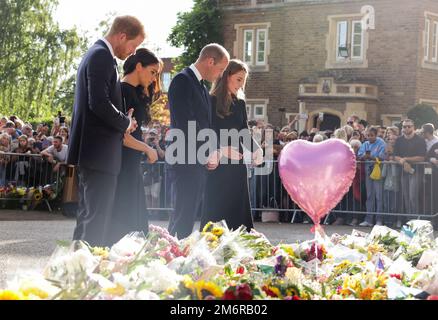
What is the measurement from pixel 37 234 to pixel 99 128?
6.41m

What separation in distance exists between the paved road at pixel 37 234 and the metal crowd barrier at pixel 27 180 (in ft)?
1.96

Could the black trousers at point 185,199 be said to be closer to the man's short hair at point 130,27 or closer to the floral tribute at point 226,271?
the floral tribute at point 226,271

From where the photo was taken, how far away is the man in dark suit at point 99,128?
6027mm

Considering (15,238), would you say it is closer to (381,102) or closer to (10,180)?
(10,180)

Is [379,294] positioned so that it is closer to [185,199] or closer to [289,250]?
[289,250]

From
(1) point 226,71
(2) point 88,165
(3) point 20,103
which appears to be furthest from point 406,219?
(3) point 20,103

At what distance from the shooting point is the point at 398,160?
15031 millimetres

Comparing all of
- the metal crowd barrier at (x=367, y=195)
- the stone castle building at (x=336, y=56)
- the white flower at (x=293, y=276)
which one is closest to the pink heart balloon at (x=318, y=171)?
the white flower at (x=293, y=276)

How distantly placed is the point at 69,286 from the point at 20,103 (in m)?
34.6

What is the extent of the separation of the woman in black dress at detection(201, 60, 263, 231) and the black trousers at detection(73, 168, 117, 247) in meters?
1.85

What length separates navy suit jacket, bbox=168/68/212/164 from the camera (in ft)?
24.2

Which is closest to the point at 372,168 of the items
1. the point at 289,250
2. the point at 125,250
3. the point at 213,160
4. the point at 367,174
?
the point at 367,174

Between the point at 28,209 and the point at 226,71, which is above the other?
the point at 226,71

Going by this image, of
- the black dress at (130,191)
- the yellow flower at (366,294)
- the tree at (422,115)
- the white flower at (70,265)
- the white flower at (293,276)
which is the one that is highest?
the tree at (422,115)
